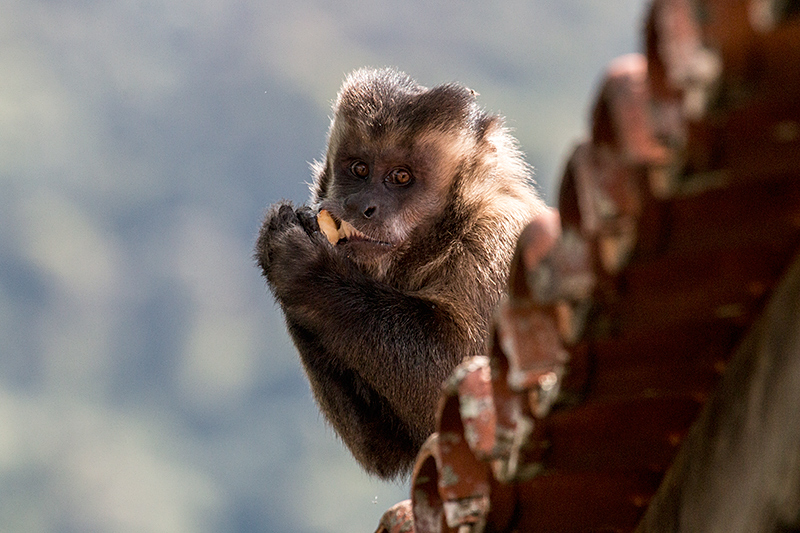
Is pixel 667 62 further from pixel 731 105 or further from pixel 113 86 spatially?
pixel 113 86

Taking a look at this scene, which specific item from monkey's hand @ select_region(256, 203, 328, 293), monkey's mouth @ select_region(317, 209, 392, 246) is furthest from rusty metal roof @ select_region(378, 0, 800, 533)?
monkey's mouth @ select_region(317, 209, 392, 246)

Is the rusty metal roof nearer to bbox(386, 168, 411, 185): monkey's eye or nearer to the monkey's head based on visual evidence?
the monkey's head

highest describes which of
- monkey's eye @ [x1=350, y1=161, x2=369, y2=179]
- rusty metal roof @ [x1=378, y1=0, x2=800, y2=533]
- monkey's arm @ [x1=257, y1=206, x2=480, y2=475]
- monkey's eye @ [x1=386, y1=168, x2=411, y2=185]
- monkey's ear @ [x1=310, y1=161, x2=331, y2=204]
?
monkey's ear @ [x1=310, y1=161, x2=331, y2=204]

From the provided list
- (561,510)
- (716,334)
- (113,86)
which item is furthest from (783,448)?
(113,86)

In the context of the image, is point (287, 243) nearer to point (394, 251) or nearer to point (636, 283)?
point (394, 251)

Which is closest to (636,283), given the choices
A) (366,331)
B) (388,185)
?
(366,331)
